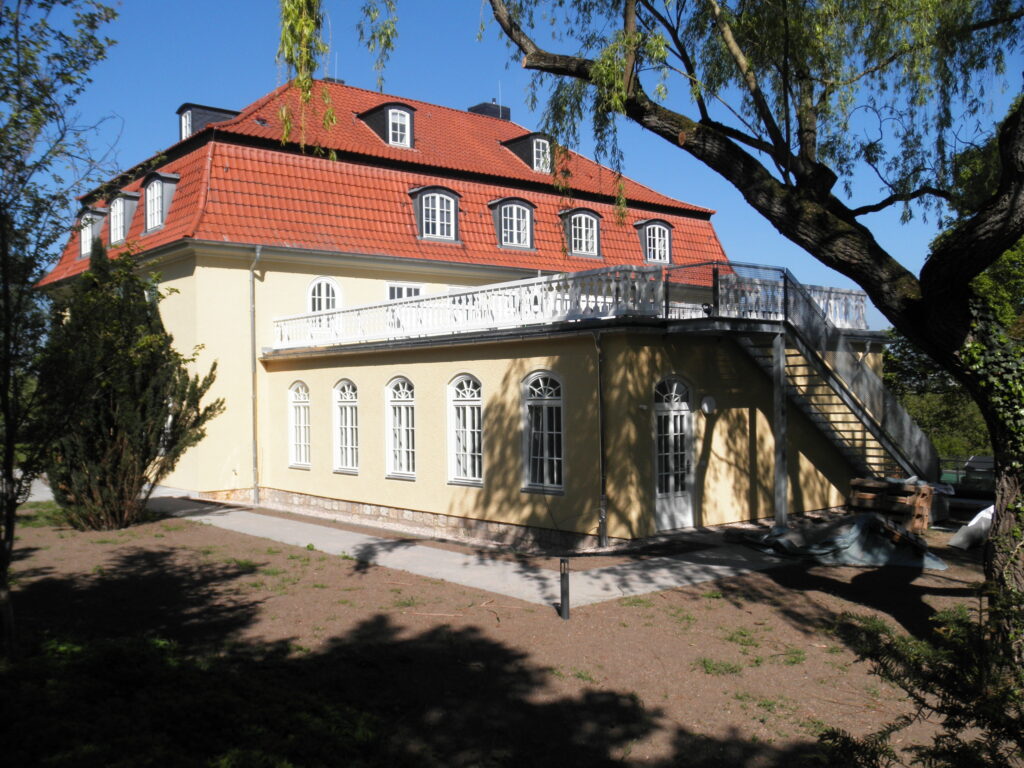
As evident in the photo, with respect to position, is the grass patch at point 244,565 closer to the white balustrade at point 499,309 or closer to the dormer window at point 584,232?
the white balustrade at point 499,309

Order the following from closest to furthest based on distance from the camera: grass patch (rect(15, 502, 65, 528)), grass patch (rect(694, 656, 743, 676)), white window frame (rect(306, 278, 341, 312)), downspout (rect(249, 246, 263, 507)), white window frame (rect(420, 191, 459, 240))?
grass patch (rect(694, 656, 743, 676)) < grass patch (rect(15, 502, 65, 528)) < downspout (rect(249, 246, 263, 507)) < white window frame (rect(306, 278, 341, 312)) < white window frame (rect(420, 191, 459, 240))

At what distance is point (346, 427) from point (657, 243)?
13.2 metres

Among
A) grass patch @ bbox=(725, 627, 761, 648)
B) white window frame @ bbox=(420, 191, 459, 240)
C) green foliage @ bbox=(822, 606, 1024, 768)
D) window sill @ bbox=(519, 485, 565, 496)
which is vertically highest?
white window frame @ bbox=(420, 191, 459, 240)

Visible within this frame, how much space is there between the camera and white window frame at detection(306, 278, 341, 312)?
21.8 meters

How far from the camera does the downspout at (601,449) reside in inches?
521

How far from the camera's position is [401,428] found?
17516 mm

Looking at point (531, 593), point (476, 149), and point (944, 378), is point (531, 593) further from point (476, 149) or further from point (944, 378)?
point (944, 378)

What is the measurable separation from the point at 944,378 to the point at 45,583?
29.6 m

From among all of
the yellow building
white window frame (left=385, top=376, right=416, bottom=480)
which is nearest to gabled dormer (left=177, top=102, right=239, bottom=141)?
the yellow building

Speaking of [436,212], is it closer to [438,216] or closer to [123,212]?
[438,216]

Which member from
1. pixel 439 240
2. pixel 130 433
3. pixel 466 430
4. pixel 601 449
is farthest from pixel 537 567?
pixel 439 240

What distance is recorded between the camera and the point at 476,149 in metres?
27.3

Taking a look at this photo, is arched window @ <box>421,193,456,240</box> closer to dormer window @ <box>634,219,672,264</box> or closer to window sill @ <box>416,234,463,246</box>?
window sill @ <box>416,234,463,246</box>

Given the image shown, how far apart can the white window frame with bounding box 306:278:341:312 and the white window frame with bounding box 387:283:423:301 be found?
140 centimetres
